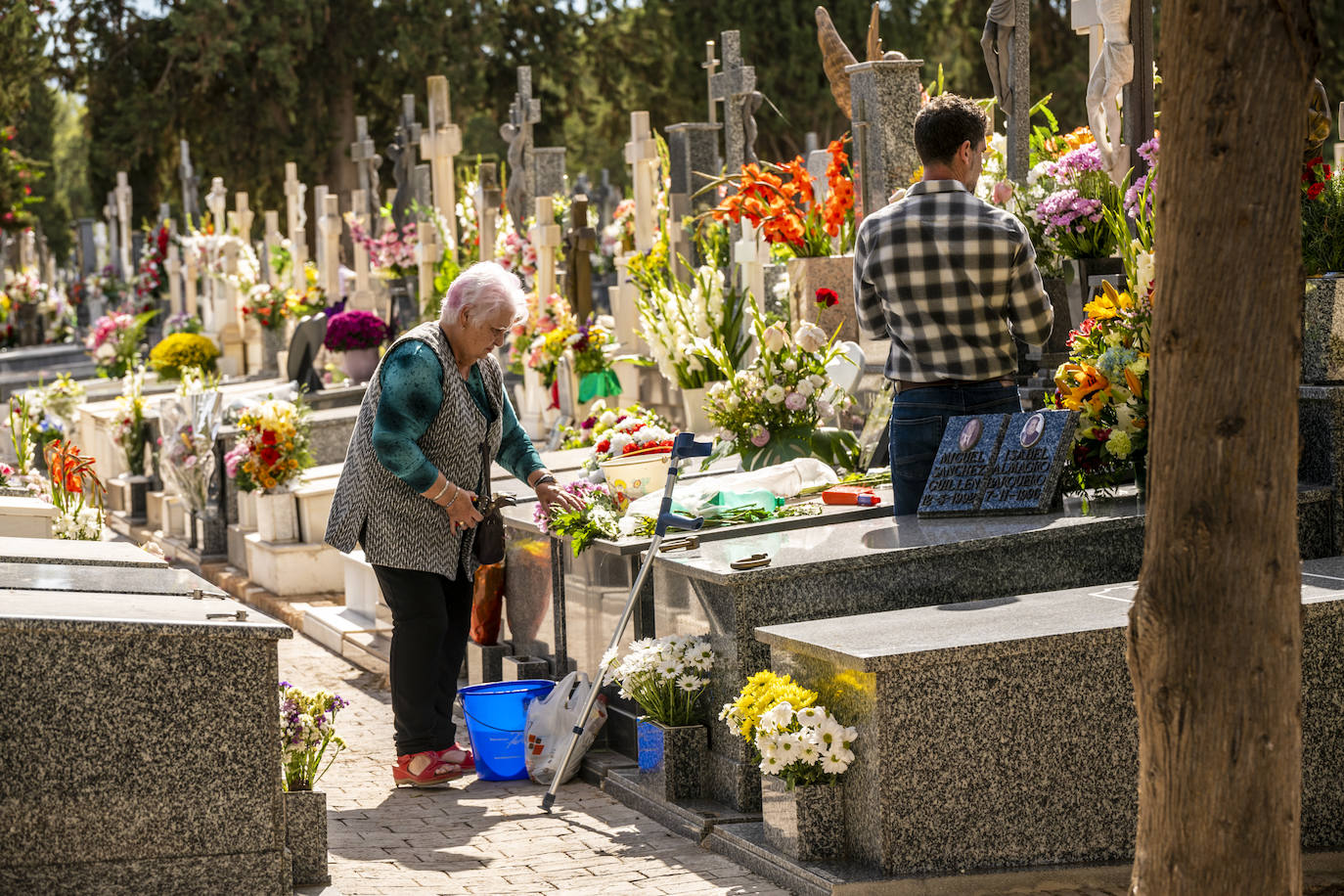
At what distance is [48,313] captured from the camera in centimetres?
2884

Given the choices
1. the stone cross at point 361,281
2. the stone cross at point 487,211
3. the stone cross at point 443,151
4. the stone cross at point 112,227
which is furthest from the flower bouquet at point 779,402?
the stone cross at point 112,227

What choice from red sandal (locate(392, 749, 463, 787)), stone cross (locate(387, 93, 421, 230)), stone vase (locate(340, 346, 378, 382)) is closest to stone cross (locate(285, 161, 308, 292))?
stone cross (locate(387, 93, 421, 230))

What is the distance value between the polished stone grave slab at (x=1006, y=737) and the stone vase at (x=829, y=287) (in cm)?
371

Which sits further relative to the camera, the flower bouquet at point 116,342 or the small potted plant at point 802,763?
the flower bouquet at point 116,342

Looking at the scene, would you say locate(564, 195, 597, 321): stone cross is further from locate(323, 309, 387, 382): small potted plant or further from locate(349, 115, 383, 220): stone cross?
locate(349, 115, 383, 220): stone cross

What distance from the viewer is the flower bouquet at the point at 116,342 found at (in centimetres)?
1838

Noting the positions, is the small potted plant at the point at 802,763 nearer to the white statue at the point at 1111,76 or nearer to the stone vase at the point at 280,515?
the white statue at the point at 1111,76

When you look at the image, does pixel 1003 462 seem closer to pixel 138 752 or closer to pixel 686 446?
pixel 686 446

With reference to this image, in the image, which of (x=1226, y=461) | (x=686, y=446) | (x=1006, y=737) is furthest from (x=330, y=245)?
(x=1226, y=461)

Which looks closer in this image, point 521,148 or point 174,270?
point 521,148

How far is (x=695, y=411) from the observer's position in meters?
7.80

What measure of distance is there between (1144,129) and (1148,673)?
414 centimetres

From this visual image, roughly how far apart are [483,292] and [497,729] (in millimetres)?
1546

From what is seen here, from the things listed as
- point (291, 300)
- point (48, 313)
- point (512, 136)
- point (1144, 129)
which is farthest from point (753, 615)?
point (48, 313)
